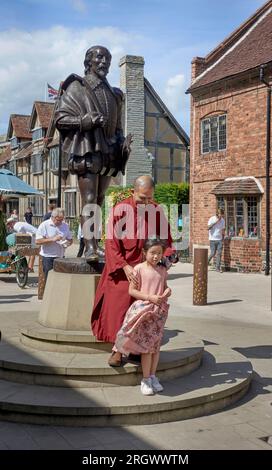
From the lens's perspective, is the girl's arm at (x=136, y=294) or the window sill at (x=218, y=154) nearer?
the girl's arm at (x=136, y=294)

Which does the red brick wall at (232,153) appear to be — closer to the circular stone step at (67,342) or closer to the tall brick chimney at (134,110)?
the tall brick chimney at (134,110)

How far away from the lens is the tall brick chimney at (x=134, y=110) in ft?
97.5

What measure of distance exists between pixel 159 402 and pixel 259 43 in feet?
55.9

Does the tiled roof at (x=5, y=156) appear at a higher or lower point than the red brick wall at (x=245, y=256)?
higher

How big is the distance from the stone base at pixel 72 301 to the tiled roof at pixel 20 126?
42.8 metres

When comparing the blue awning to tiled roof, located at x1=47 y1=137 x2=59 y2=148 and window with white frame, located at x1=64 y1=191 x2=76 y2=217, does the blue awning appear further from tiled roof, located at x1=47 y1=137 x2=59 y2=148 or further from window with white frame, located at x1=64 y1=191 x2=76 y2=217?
tiled roof, located at x1=47 y1=137 x2=59 y2=148

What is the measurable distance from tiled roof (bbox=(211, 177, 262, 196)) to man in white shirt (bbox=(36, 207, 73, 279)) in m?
8.99

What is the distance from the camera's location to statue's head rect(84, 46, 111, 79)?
Answer: 6047 millimetres

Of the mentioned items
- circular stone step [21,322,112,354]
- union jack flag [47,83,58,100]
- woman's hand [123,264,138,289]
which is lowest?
circular stone step [21,322,112,354]

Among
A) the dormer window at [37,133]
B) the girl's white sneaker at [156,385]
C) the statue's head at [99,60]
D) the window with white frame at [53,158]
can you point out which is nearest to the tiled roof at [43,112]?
the dormer window at [37,133]

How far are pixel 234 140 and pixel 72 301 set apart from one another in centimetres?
1371

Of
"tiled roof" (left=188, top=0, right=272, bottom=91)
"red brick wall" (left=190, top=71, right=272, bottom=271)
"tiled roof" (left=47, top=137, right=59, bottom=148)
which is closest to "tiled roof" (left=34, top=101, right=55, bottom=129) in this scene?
"tiled roof" (left=47, top=137, right=59, bottom=148)

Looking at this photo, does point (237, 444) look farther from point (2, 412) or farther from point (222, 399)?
point (2, 412)

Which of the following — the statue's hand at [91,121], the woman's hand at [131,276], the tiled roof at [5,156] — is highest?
the tiled roof at [5,156]
